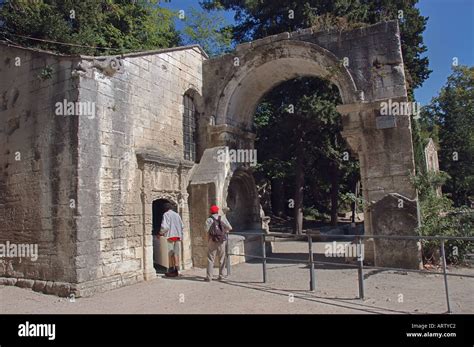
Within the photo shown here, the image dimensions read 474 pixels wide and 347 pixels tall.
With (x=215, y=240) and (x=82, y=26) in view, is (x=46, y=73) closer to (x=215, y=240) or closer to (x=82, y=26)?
(x=215, y=240)

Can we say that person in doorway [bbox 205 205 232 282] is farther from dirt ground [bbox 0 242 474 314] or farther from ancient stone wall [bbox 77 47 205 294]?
ancient stone wall [bbox 77 47 205 294]

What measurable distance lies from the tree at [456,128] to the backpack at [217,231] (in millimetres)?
24718

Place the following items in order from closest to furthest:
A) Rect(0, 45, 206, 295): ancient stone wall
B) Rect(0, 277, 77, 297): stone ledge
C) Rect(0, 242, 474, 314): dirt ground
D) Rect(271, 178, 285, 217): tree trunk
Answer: Rect(0, 242, 474, 314): dirt ground → Rect(0, 277, 77, 297): stone ledge → Rect(0, 45, 206, 295): ancient stone wall → Rect(271, 178, 285, 217): tree trunk

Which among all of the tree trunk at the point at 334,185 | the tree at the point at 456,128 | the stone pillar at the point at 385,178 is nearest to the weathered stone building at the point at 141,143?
the stone pillar at the point at 385,178

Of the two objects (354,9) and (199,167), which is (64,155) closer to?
(199,167)

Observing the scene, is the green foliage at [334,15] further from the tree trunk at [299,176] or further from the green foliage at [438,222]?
the green foliage at [438,222]

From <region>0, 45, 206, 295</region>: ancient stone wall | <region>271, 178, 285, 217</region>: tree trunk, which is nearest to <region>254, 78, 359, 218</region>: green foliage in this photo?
<region>271, 178, 285, 217</region>: tree trunk

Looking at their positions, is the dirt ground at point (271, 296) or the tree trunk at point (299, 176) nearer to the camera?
the dirt ground at point (271, 296)

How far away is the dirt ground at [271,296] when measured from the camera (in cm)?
550

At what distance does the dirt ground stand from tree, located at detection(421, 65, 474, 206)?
23.5 metres

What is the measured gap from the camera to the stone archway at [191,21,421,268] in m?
8.40

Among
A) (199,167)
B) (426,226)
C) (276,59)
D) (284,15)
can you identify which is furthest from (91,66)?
(284,15)

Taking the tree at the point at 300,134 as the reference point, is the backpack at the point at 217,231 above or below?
below
